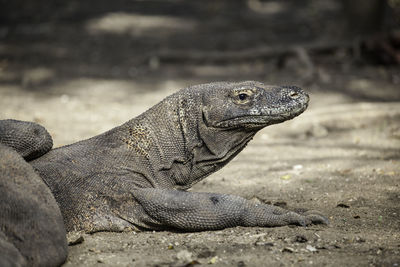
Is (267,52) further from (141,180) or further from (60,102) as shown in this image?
(141,180)

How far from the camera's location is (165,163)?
4234 millimetres

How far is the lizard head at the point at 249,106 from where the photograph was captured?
14.0 feet

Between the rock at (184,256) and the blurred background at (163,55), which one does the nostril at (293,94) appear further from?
the blurred background at (163,55)

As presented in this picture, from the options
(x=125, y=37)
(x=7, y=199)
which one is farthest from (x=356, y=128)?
(x=125, y=37)

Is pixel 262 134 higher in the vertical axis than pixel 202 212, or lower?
lower

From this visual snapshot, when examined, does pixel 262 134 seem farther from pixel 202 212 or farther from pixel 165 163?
pixel 202 212

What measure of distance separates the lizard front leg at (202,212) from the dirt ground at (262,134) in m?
0.07

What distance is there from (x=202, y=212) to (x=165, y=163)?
0.54 metres

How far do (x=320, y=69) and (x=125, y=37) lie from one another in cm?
489

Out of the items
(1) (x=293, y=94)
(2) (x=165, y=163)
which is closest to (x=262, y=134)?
(1) (x=293, y=94)

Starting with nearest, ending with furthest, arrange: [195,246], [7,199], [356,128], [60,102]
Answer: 1. [7,199]
2. [195,246]
3. [356,128]
4. [60,102]

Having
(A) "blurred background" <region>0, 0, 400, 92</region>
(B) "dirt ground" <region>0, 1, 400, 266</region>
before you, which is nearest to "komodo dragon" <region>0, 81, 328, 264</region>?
(B) "dirt ground" <region>0, 1, 400, 266</region>

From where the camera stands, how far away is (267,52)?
11.4m

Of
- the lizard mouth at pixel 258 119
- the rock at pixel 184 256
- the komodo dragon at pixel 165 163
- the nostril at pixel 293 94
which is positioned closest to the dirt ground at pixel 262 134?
the rock at pixel 184 256
